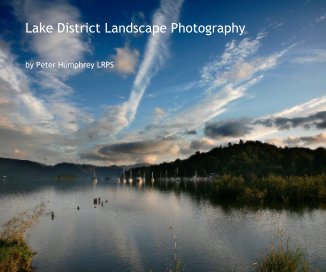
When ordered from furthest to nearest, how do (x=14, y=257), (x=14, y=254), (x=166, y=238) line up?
(x=166, y=238) < (x=14, y=254) < (x=14, y=257)

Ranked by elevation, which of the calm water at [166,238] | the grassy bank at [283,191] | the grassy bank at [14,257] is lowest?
the calm water at [166,238]

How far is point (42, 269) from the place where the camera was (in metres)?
33.1

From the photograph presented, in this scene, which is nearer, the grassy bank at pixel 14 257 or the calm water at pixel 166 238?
the grassy bank at pixel 14 257

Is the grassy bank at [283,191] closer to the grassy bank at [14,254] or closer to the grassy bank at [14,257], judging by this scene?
the grassy bank at [14,254]

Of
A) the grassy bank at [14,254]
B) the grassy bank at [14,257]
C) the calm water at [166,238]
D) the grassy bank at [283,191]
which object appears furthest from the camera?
the grassy bank at [283,191]

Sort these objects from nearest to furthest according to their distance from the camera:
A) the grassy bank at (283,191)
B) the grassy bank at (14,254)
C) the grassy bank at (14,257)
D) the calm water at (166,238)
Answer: the grassy bank at (14,257) → the grassy bank at (14,254) → the calm water at (166,238) → the grassy bank at (283,191)

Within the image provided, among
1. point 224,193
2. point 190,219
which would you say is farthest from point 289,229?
point 224,193

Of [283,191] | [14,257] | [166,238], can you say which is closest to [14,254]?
[14,257]

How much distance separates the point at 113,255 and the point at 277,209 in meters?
49.3

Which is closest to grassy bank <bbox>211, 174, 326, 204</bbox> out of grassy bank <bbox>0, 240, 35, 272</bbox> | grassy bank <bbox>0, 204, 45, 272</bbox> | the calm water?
the calm water

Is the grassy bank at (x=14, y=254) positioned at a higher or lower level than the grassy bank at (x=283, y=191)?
lower

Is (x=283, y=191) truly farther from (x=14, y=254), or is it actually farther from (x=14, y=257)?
(x=14, y=257)

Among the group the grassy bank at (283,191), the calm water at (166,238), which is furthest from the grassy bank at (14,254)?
the grassy bank at (283,191)

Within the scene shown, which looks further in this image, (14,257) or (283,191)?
(283,191)
